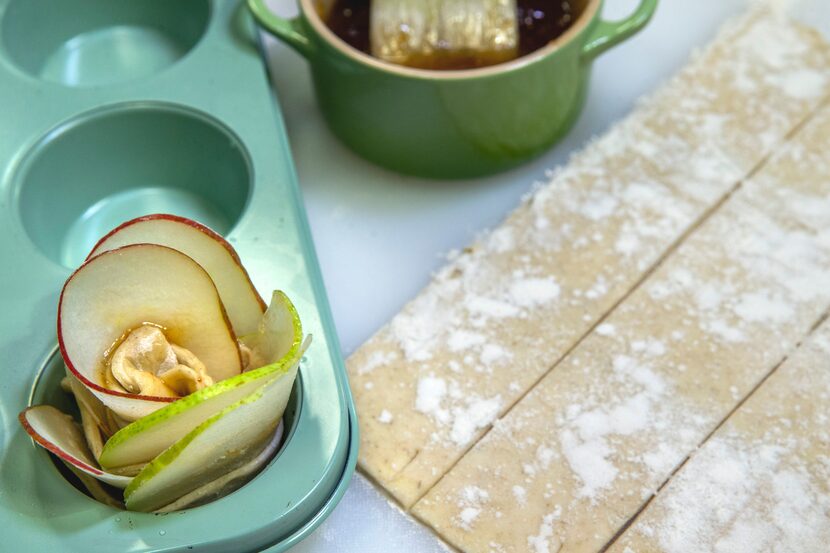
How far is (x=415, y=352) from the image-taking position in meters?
0.82

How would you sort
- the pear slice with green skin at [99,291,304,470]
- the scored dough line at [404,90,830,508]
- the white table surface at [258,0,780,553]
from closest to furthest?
the pear slice with green skin at [99,291,304,470], the scored dough line at [404,90,830,508], the white table surface at [258,0,780,553]

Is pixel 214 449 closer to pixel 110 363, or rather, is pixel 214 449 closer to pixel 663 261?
pixel 110 363

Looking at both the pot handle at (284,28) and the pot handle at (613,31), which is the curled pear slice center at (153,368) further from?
the pot handle at (613,31)

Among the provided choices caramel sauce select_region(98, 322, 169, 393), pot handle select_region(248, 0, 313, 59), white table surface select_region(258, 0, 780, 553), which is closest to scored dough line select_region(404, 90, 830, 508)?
white table surface select_region(258, 0, 780, 553)

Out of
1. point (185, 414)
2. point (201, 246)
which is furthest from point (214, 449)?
point (201, 246)

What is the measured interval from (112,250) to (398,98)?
30 centimetres

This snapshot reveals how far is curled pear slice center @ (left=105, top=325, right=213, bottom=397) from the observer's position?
655mm

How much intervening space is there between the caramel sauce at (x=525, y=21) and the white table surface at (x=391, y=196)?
11cm

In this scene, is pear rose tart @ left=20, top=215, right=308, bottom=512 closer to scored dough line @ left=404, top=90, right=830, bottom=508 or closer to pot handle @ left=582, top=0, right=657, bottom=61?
scored dough line @ left=404, top=90, right=830, bottom=508

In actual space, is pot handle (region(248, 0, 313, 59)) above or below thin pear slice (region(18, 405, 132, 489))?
above

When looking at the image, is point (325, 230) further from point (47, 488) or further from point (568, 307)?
point (47, 488)

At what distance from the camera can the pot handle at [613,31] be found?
0.88 m

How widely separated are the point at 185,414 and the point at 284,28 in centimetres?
41

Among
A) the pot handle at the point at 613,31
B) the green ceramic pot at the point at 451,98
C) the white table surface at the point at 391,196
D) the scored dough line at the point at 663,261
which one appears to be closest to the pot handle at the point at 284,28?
the green ceramic pot at the point at 451,98
